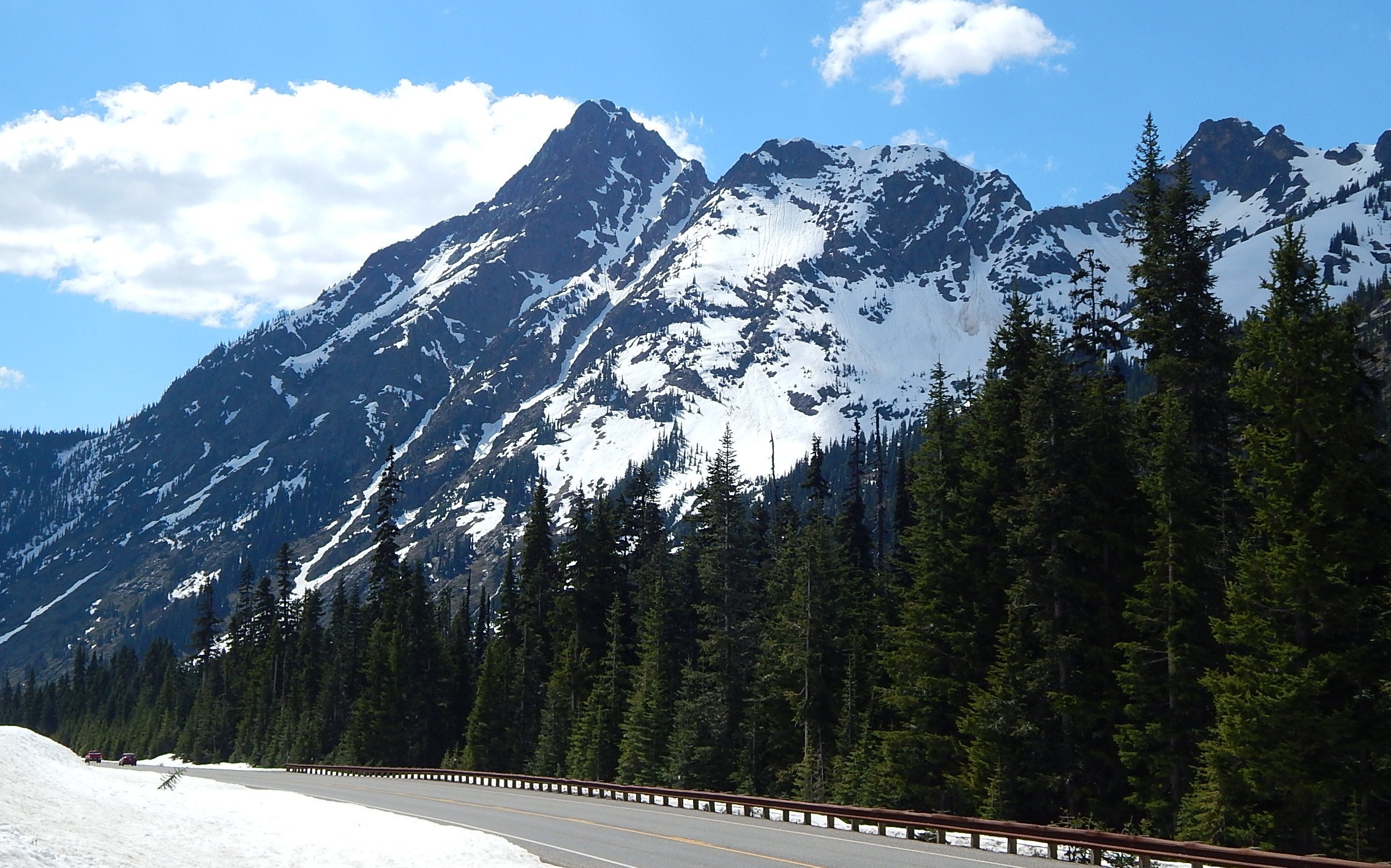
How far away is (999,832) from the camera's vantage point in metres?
23.2

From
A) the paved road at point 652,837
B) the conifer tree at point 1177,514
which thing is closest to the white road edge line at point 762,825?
the paved road at point 652,837

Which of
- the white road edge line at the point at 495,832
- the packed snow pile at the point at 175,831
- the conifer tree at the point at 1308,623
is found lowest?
the white road edge line at the point at 495,832

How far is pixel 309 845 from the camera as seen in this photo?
21484 millimetres

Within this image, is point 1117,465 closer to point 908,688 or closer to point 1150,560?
point 1150,560

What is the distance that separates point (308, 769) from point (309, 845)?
5891 cm

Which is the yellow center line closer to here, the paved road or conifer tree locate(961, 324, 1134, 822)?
the paved road

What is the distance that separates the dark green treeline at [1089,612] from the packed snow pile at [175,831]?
15576mm

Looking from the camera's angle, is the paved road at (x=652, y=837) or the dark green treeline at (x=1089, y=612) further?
the dark green treeline at (x=1089, y=612)

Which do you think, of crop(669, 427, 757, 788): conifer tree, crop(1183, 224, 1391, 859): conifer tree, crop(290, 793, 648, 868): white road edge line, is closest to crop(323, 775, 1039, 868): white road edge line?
crop(290, 793, 648, 868): white road edge line

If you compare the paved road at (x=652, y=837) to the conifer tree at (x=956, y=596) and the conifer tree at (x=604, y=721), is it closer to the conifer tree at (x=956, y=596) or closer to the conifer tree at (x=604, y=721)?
the conifer tree at (x=956, y=596)

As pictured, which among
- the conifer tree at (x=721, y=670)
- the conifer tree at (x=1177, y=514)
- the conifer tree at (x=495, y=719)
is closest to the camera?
the conifer tree at (x=1177, y=514)

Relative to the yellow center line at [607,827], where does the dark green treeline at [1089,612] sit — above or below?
above

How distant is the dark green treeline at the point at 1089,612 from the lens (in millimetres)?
23578

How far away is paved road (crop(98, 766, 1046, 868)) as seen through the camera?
21.3m
